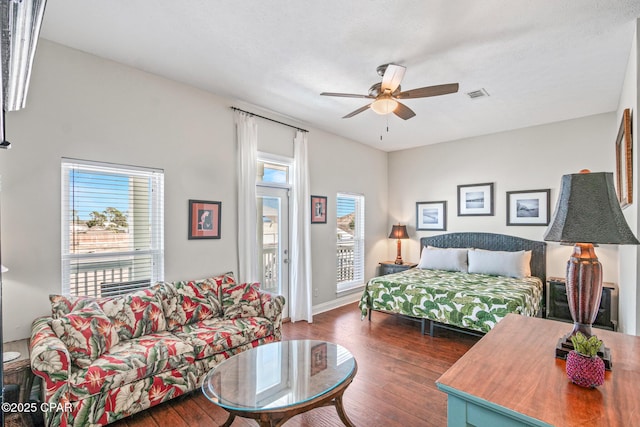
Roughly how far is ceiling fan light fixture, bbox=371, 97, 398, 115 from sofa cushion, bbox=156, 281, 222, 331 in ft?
8.16

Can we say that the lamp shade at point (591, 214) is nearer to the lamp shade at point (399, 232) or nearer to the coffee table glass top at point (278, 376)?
the coffee table glass top at point (278, 376)

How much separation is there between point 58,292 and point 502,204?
18.9 feet

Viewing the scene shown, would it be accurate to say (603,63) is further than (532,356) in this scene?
Yes

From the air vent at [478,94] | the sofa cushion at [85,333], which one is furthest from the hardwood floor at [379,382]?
the air vent at [478,94]

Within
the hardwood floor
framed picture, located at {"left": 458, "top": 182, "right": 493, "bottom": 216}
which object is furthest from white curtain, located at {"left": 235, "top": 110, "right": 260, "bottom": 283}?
framed picture, located at {"left": 458, "top": 182, "right": 493, "bottom": 216}

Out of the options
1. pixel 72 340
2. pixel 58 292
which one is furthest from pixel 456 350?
pixel 58 292

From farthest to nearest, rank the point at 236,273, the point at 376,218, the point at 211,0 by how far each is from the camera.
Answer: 1. the point at 376,218
2. the point at 236,273
3. the point at 211,0

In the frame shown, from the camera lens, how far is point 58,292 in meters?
2.71

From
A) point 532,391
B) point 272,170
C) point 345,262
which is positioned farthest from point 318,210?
point 532,391

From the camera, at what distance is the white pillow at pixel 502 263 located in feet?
15.0

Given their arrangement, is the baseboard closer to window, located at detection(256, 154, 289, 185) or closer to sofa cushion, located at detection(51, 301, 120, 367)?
window, located at detection(256, 154, 289, 185)

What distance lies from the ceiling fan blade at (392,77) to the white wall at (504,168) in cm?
325

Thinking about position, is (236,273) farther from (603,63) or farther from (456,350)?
(603,63)

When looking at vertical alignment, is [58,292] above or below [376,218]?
below
